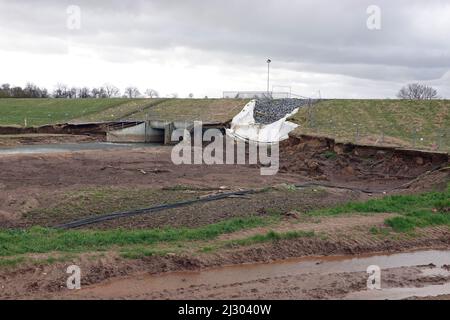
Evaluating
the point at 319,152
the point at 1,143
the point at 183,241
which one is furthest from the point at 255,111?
the point at 183,241

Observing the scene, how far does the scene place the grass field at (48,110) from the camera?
55531 mm

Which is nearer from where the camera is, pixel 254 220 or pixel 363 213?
pixel 254 220

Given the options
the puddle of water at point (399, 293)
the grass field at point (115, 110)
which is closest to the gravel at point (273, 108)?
the grass field at point (115, 110)

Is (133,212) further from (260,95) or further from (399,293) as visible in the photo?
(260,95)

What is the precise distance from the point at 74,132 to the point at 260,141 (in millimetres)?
20157

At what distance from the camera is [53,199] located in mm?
18328

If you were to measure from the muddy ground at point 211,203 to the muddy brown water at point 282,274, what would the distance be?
0.53ft

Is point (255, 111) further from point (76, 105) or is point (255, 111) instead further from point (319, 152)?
point (76, 105)

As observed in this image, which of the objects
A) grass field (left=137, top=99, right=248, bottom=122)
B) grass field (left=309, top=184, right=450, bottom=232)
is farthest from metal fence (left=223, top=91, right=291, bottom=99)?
grass field (left=309, top=184, right=450, bottom=232)

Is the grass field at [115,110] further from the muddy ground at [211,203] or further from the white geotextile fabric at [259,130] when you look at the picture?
the muddy ground at [211,203]

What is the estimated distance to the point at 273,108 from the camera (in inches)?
1950

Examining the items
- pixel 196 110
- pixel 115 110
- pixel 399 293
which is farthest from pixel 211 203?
pixel 115 110

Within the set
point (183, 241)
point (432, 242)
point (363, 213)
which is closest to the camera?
point (183, 241)

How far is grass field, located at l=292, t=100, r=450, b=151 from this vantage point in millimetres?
33787
